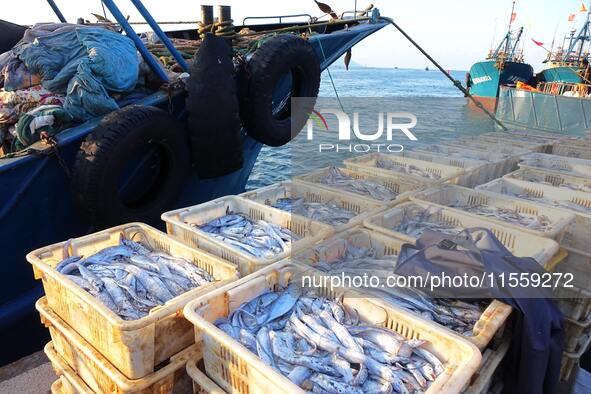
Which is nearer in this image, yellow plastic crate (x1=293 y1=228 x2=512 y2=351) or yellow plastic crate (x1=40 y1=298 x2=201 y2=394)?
yellow plastic crate (x1=40 y1=298 x2=201 y2=394)

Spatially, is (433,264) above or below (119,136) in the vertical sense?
below

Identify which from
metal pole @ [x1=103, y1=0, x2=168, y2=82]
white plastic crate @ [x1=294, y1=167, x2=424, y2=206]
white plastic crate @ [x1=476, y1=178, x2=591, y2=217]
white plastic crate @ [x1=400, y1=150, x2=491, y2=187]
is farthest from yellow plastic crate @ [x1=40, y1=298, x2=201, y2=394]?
white plastic crate @ [x1=400, y1=150, x2=491, y2=187]

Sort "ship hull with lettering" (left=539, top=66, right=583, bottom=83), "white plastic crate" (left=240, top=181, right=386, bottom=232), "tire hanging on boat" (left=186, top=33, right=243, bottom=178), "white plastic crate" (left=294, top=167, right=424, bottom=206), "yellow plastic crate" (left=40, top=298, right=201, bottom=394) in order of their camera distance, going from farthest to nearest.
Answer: "ship hull with lettering" (left=539, top=66, right=583, bottom=83) → "white plastic crate" (left=294, top=167, right=424, bottom=206) → "tire hanging on boat" (left=186, top=33, right=243, bottom=178) → "white plastic crate" (left=240, top=181, right=386, bottom=232) → "yellow plastic crate" (left=40, top=298, right=201, bottom=394)

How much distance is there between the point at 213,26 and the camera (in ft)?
19.8

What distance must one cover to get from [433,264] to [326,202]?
1.88 meters

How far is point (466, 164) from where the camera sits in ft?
18.5

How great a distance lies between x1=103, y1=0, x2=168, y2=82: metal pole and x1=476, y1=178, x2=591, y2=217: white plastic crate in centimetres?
415

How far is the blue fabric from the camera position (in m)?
4.36

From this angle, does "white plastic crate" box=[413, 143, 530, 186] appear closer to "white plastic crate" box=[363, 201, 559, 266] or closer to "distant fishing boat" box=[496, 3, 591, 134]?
"white plastic crate" box=[363, 201, 559, 266]

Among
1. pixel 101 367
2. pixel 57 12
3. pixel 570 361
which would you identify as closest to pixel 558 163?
pixel 570 361

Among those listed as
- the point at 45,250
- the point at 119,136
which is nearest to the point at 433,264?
the point at 45,250

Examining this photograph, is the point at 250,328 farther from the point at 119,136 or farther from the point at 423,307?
the point at 119,136

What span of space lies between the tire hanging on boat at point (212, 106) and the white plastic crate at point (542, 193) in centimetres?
294

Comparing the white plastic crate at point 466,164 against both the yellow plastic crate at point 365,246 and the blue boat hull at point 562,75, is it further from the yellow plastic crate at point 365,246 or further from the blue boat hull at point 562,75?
the blue boat hull at point 562,75
